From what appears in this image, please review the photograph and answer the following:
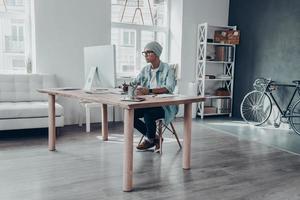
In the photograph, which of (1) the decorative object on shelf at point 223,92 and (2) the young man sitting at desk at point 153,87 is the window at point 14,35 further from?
(1) the decorative object on shelf at point 223,92

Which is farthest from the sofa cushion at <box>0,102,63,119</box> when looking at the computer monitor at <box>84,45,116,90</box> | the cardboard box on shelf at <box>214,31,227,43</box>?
the cardboard box on shelf at <box>214,31,227,43</box>

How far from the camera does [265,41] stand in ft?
17.4

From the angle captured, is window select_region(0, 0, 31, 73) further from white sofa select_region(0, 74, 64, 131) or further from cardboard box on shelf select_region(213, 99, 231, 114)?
cardboard box on shelf select_region(213, 99, 231, 114)

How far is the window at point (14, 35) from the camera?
4.52 metres

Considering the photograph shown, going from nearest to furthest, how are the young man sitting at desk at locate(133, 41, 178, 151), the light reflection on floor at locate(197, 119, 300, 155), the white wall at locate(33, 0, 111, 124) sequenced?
the young man sitting at desk at locate(133, 41, 178, 151) < the light reflection on floor at locate(197, 119, 300, 155) < the white wall at locate(33, 0, 111, 124)

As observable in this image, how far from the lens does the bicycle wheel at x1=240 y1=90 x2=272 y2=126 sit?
5141 millimetres

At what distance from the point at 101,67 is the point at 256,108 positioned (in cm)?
344

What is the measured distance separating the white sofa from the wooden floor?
21 cm

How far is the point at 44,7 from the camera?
14.6ft

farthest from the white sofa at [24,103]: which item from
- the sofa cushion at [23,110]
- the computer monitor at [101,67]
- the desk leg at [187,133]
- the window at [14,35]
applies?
the desk leg at [187,133]

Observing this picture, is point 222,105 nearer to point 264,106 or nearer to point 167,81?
point 264,106

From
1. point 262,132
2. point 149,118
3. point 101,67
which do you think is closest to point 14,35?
point 101,67

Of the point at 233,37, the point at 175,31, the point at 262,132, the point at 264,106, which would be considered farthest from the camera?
the point at 175,31

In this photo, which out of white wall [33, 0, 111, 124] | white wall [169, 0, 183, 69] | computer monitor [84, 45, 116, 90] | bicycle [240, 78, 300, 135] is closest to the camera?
computer monitor [84, 45, 116, 90]
